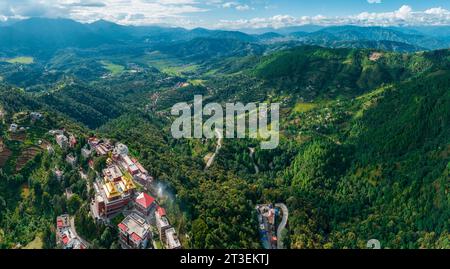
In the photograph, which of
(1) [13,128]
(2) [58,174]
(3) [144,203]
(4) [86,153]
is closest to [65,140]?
(4) [86,153]

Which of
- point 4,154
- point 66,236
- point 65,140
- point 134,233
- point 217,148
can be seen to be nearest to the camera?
point 134,233

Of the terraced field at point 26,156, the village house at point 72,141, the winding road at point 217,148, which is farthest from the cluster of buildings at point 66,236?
the winding road at point 217,148

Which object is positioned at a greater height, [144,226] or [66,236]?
[144,226]

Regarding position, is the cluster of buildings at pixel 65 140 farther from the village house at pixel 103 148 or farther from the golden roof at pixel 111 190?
the golden roof at pixel 111 190

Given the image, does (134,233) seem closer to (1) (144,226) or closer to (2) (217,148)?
(1) (144,226)

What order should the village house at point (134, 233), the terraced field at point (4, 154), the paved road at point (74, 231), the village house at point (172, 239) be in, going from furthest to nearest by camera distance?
the terraced field at point (4, 154) → the paved road at point (74, 231) → the village house at point (134, 233) → the village house at point (172, 239)

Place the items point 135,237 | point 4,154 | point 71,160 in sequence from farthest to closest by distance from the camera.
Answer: point 4,154, point 71,160, point 135,237

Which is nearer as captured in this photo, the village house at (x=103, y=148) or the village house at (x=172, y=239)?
the village house at (x=172, y=239)

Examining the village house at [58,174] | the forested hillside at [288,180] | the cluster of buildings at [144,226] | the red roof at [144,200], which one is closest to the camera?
the cluster of buildings at [144,226]

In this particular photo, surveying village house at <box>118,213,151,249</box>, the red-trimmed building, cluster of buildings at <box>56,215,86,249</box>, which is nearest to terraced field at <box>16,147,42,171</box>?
cluster of buildings at <box>56,215,86,249</box>
